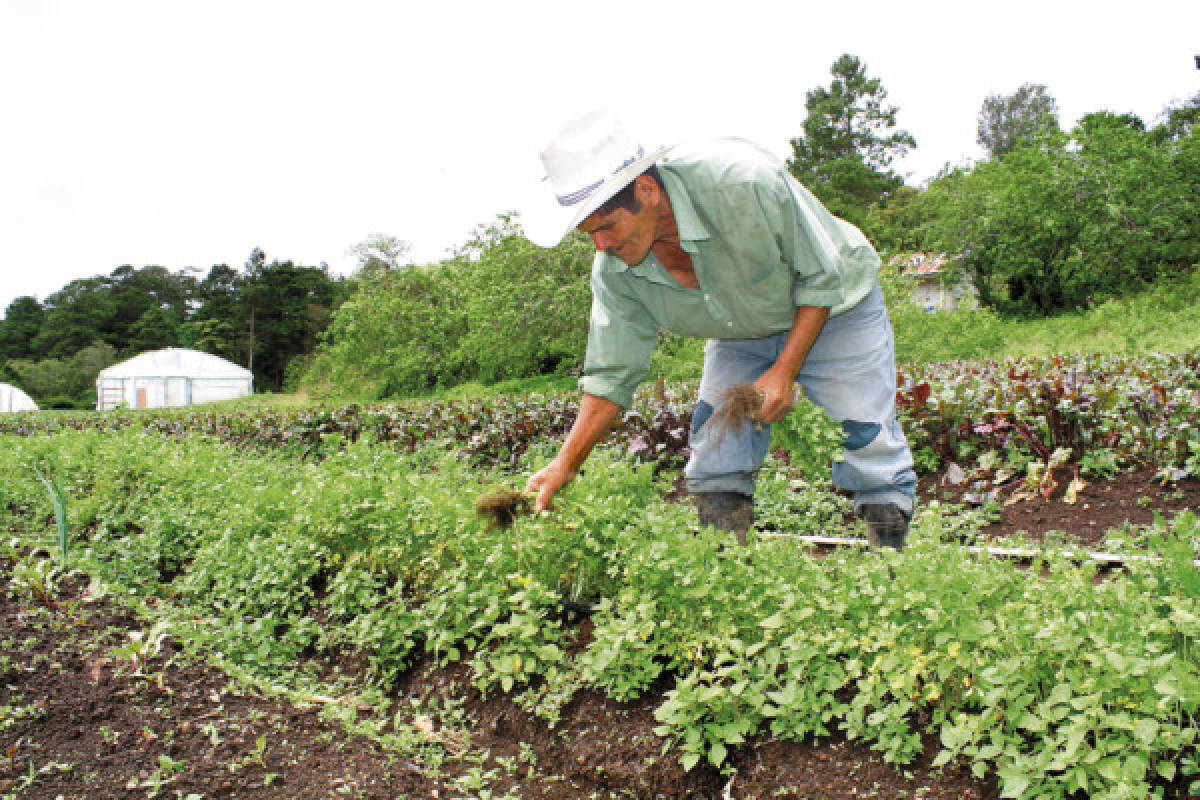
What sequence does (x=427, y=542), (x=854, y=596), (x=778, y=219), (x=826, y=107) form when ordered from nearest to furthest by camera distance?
(x=854, y=596) < (x=778, y=219) < (x=427, y=542) < (x=826, y=107)

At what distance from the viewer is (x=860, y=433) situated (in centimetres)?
267

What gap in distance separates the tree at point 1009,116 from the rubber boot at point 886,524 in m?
45.0

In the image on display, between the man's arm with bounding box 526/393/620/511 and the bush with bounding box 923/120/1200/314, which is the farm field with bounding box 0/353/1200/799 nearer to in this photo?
the man's arm with bounding box 526/393/620/511

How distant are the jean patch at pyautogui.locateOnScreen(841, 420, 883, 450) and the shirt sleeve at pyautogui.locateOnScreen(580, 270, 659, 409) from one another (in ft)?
2.30

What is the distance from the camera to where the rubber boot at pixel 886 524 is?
2.73m

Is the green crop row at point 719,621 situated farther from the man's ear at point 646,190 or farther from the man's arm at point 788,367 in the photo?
the man's ear at point 646,190

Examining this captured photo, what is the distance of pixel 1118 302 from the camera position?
19.1 metres

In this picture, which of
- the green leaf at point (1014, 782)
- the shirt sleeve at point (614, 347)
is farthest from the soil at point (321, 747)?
the shirt sleeve at point (614, 347)

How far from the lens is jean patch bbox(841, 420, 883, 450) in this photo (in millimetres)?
2660

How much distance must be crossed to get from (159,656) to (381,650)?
67 cm

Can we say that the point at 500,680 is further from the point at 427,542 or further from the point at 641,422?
the point at 641,422

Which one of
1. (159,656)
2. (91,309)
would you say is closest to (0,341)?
(91,309)

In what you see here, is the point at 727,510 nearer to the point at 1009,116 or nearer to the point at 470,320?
the point at 470,320

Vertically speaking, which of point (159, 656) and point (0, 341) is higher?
point (0, 341)
